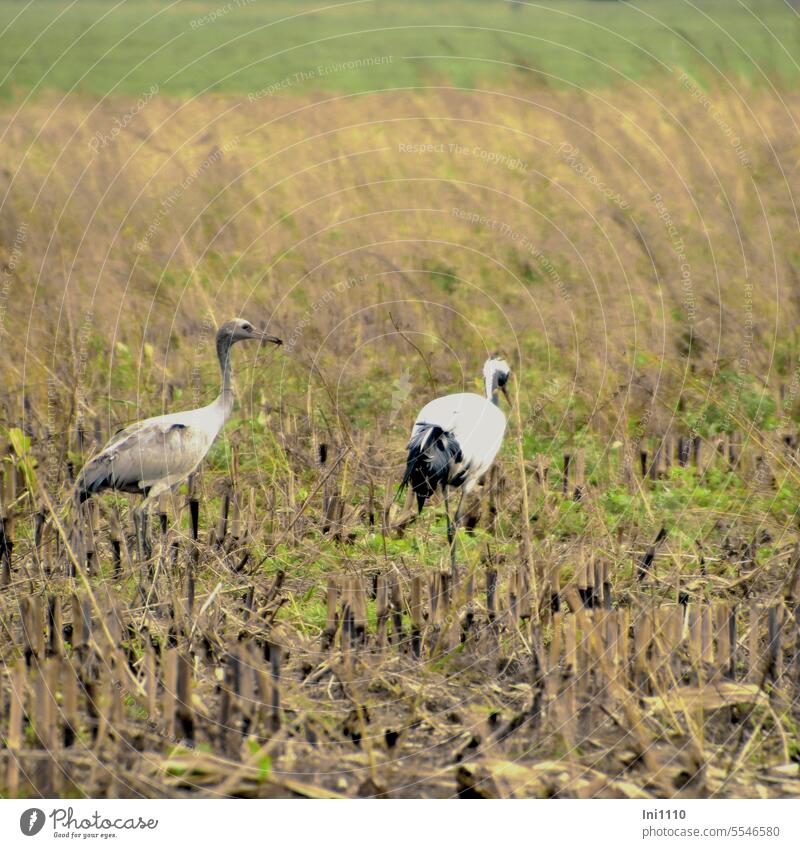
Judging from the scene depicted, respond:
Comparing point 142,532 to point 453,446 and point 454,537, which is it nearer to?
point 454,537

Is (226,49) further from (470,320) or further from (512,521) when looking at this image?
(512,521)

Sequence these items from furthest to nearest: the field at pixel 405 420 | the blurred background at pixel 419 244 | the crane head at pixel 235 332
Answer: the blurred background at pixel 419 244 → the crane head at pixel 235 332 → the field at pixel 405 420

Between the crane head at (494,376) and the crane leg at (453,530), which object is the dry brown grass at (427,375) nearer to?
the crane leg at (453,530)

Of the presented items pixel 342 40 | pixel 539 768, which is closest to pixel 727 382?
pixel 539 768

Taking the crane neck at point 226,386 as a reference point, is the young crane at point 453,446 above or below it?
below

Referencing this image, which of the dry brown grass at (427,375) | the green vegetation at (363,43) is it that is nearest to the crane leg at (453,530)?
the dry brown grass at (427,375)

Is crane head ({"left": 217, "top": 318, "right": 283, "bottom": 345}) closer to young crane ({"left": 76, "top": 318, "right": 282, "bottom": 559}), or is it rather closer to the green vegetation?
young crane ({"left": 76, "top": 318, "right": 282, "bottom": 559})

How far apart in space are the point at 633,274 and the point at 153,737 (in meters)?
5.26

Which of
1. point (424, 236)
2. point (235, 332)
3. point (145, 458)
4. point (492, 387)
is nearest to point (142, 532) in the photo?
point (145, 458)

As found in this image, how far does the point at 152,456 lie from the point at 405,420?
1.61 meters
